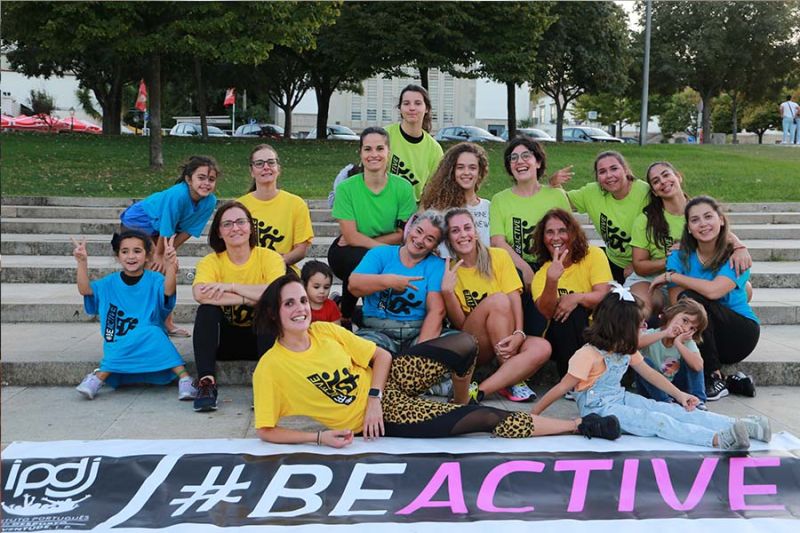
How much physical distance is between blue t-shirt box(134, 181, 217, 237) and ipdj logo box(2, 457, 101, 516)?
2150mm

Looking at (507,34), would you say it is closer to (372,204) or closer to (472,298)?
(372,204)

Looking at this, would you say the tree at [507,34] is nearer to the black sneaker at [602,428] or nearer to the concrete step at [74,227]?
the concrete step at [74,227]

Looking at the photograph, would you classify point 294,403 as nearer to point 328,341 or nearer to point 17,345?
point 328,341

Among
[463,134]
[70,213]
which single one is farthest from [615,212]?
[463,134]

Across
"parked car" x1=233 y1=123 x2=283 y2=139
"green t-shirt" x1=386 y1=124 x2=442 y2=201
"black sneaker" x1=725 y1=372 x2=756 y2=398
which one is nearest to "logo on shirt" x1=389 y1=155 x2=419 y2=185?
"green t-shirt" x1=386 y1=124 x2=442 y2=201

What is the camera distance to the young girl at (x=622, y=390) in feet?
13.5

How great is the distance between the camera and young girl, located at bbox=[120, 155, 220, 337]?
552 centimetres

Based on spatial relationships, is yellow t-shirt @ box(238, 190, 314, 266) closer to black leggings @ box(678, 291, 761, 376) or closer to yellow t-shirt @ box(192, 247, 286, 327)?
yellow t-shirt @ box(192, 247, 286, 327)

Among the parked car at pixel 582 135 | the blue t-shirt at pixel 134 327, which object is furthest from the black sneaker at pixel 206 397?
the parked car at pixel 582 135

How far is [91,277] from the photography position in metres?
7.12

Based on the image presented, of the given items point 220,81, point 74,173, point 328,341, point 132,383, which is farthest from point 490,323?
point 220,81

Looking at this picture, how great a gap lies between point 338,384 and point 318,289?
2.78ft

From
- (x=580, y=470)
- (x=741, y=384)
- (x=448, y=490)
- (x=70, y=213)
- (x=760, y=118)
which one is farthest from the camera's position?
(x=760, y=118)

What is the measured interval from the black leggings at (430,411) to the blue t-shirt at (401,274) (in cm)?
45
